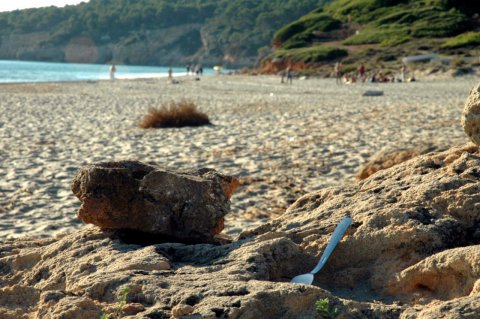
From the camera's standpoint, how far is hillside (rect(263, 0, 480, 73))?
53.1 meters

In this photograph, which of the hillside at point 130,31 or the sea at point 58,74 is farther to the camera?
the hillside at point 130,31

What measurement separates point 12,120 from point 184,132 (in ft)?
16.3

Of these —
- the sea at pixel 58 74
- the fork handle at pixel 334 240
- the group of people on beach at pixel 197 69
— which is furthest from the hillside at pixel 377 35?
the fork handle at pixel 334 240

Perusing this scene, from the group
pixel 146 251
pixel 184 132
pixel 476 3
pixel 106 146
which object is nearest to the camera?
pixel 146 251

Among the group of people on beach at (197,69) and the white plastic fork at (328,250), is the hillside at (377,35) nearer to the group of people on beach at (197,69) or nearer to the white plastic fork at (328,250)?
the group of people on beach at (197,69)

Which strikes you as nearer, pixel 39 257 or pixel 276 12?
pixel 39 257

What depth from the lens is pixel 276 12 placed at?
436ft

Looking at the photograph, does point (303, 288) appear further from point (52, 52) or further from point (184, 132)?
point (52, 52)

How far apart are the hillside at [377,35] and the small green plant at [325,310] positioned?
1717 inches

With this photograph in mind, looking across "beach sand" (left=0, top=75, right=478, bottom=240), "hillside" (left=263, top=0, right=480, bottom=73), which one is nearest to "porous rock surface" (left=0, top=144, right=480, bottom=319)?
"beach sand" (left=0, top=75, right=478, bottom=240)

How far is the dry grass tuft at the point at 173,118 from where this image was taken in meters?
14.3

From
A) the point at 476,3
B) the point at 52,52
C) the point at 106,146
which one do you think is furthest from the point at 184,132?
the point at 52,52

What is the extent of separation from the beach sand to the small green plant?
310cm

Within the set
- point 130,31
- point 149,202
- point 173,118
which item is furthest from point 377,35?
point 130,31
